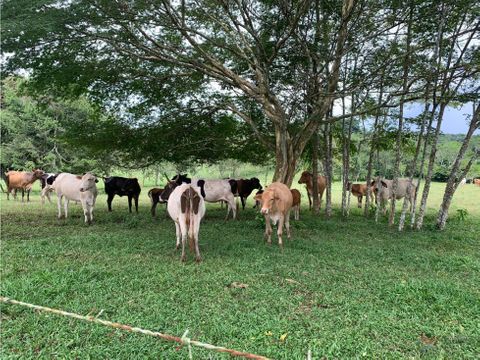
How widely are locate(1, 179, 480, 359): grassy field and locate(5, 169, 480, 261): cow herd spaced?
2.00ft

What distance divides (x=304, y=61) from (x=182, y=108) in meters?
3.83

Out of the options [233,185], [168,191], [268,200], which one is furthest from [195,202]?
[233,185]

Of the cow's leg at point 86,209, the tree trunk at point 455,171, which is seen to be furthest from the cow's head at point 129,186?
the tree trunk at point 455,171

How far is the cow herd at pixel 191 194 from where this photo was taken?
254 inches

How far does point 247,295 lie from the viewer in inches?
189

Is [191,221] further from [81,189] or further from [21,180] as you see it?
[21,180]

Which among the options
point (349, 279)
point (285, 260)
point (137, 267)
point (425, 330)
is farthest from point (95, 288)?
point (425, 330)

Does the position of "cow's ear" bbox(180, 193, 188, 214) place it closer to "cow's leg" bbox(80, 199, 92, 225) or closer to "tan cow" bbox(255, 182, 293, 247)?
"tan cow" bbox(255, 182, 293, 247)

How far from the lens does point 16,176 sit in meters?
16.6

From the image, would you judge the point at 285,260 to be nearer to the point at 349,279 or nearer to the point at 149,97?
the point at 349,279

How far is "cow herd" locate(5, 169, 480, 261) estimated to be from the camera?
21.2 ft

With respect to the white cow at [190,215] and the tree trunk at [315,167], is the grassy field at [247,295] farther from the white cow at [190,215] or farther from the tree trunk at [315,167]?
the tree trunk at [315,167]

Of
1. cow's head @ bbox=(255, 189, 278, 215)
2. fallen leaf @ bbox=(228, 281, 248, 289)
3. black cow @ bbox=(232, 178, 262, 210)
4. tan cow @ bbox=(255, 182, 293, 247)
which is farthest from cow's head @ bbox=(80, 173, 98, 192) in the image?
fallen leaf @ bbox=(228, 281, 248, 289)

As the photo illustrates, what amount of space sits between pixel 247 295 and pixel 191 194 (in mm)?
2236
